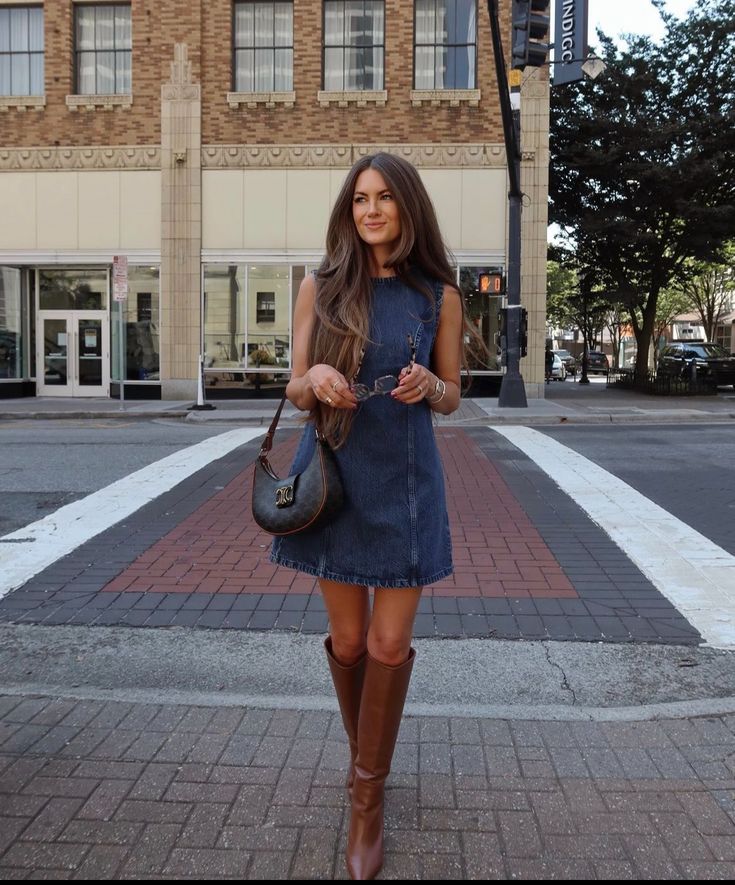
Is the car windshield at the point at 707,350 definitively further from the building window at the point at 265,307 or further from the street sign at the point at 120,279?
the street sign at the point at 120,279

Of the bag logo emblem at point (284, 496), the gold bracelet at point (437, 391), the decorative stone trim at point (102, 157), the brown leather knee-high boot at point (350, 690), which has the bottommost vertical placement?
the brown leather knee-high boot at point (350, 690)

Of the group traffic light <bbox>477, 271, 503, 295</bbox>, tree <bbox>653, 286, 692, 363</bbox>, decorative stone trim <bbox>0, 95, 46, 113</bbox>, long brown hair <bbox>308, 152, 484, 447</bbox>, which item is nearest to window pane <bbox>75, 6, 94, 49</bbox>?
decorative stone trim <bbox>0, 95, 46, 113</bbox>

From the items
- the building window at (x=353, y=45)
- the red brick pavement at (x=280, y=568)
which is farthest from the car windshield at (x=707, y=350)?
the red brick pavement at (x=280, y=568)

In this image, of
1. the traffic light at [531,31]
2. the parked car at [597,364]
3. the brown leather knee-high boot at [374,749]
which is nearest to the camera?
the brown leather knee-high boot at [374,749]

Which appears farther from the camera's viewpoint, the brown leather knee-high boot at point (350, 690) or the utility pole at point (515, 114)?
the utility pole at point (515, 114)

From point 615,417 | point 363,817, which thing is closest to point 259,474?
point 363,817

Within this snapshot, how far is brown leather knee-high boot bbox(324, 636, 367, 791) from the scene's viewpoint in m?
2.61

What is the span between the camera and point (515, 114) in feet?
53.5

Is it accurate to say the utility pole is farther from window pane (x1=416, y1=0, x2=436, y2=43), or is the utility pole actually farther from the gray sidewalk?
the gray sidewalk

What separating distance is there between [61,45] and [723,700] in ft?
70.8

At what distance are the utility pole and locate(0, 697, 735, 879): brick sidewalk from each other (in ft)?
40.2

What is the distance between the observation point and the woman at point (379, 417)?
239 centimetres

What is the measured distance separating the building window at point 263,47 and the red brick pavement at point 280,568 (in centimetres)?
1526

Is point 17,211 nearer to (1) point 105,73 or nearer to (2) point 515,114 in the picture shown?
(1) point 105,73
